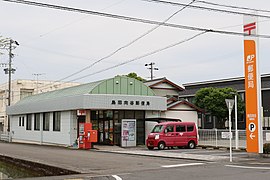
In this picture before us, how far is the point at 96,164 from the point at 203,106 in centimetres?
3150

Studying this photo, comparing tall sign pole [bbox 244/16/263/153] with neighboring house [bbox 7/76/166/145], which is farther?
neighboring house [bbox 7/76/166/145]

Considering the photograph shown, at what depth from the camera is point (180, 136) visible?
27.9m

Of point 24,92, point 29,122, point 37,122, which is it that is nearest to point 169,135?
point 37,122

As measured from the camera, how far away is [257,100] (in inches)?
808

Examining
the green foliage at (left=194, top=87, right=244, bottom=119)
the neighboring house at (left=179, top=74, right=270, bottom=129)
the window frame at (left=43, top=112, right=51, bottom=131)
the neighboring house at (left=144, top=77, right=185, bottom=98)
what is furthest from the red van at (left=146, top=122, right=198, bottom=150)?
the neighboring house at (left=179, top=74, right=270, bottom=129)

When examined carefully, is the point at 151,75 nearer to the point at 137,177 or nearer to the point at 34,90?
the point at 34,90

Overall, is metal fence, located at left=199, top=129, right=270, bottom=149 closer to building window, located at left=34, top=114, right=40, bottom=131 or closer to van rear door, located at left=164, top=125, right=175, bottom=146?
van rear door, located at left=164, top=125, right=175, bottom=146

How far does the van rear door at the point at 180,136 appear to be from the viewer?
27.9 meters

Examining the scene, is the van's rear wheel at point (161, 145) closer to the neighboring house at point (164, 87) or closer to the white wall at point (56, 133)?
the white wall at point (56, 133)

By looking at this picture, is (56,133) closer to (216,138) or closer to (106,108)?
(106,108)

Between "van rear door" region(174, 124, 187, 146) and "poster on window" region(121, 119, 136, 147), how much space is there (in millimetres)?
4203

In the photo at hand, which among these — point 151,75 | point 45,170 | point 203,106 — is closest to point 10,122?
point 203,106

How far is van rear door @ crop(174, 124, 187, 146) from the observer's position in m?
27.9

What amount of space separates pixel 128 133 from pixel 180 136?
4.59 m
